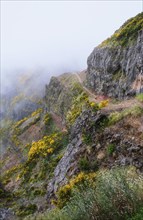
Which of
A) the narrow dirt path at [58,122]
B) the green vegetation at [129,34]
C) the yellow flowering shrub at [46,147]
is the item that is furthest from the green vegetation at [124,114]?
the narrow dirt path at [58,122]

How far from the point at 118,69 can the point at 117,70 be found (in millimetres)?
469

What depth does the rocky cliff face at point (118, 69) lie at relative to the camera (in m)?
49.3

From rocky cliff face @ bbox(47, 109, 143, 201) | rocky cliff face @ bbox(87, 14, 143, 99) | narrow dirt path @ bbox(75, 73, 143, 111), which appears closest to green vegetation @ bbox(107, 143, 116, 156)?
rocky cliff face @ bbox(47, 109, 143, 201)

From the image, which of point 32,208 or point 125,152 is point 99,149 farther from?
point 32,208

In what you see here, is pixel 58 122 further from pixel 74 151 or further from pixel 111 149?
pixel 111 149

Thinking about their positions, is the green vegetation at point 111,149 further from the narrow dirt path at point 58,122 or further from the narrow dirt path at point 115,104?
the narrow dirt path at point 58,122

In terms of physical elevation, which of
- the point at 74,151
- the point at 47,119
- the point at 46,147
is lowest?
the point at 47,119

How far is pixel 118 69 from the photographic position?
5759 cm

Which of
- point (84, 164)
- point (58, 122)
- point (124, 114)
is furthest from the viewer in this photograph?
point (58, 122)

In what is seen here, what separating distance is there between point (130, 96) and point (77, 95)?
27224 millimetres

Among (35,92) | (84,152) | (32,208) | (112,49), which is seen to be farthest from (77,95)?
(35,92)

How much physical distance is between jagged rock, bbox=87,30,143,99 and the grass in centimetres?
2698

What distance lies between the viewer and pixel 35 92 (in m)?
182

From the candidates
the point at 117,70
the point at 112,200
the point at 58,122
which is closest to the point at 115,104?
the point at 117,70
